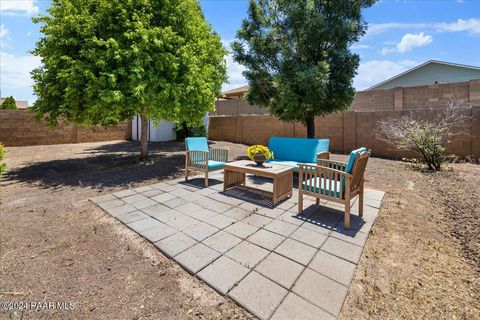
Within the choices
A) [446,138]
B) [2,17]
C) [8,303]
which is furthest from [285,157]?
[2,17]

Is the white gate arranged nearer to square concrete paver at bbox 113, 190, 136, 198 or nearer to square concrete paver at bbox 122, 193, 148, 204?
square concrete paver at bbox 113, 190, 136, 198

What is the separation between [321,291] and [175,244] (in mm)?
1700

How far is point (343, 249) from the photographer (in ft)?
8.73

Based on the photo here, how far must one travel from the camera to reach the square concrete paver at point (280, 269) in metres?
2.11

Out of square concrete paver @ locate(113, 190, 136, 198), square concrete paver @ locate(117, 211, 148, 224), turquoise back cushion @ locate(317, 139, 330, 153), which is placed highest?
turquoise back cushion @ locate(317, 139, 330, 153)

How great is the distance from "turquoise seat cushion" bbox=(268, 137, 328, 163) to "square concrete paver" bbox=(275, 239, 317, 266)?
3072mm

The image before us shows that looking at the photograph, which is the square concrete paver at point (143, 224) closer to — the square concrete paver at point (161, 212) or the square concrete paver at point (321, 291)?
the square concrete paver at point (161, 212)

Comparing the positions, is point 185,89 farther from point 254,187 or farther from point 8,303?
point 8,303

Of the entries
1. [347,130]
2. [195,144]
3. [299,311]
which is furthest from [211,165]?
[347,130]

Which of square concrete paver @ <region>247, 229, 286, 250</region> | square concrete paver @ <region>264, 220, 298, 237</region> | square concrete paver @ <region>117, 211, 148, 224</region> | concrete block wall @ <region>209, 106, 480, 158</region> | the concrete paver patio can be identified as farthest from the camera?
concrete block wall @ <region>209, 106, 480, 158</region>

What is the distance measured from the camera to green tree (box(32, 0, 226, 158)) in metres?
5.86

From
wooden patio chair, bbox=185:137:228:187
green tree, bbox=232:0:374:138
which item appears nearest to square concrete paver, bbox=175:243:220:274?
wooden patio chair, bbox=185:137:228:187

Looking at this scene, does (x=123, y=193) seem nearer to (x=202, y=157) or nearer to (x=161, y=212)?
(x=161, y=212)

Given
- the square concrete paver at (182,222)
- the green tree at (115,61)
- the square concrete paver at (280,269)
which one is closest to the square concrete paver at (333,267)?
the square concrete paver at (280,269)
